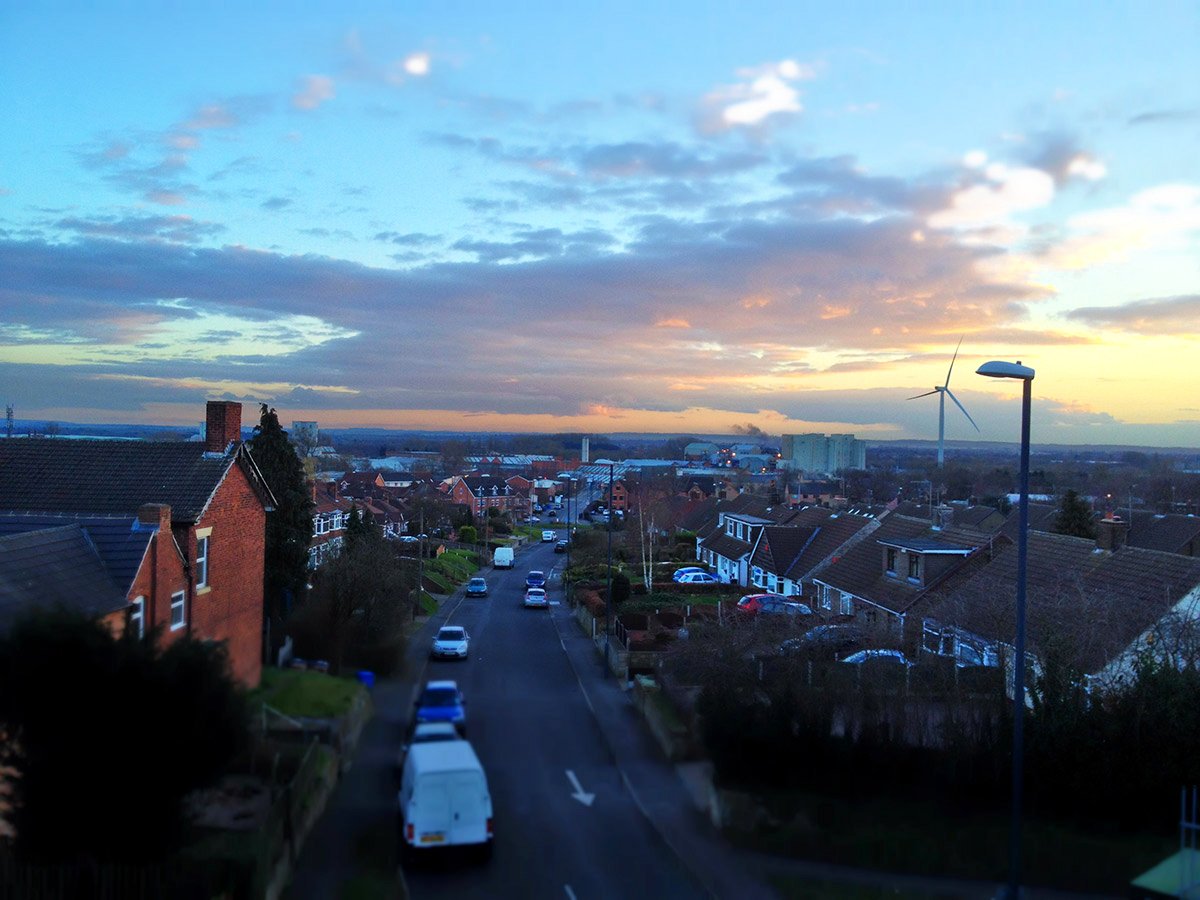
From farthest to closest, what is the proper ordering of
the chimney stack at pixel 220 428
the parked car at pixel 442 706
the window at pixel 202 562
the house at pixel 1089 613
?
the chimney stack at pixel 220 428, the window at pixel 202 562, the house at pixel 1089 613, the parked car at pixel 442 706

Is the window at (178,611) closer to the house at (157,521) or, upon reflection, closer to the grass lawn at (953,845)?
the house at (157,521)

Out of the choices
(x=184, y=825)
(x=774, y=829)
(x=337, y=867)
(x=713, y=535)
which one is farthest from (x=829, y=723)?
(x=713, y=535)

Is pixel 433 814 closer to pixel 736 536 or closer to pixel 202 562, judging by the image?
pixel 202 562

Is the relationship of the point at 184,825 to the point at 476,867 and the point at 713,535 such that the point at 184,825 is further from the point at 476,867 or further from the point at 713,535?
the point at 713,535

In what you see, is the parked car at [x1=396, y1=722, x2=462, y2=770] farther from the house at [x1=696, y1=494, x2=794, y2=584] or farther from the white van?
the house at [x1=696, y1=494, x2=794, y2=584]

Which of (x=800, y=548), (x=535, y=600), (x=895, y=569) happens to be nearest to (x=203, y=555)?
(x=535, y=600)

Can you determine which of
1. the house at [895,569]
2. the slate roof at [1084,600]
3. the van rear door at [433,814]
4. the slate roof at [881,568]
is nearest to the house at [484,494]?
the slate roof at [881,568]

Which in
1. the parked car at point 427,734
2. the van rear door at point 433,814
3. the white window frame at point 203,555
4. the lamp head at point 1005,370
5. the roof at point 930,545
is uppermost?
the lamp head at point 1005,370
